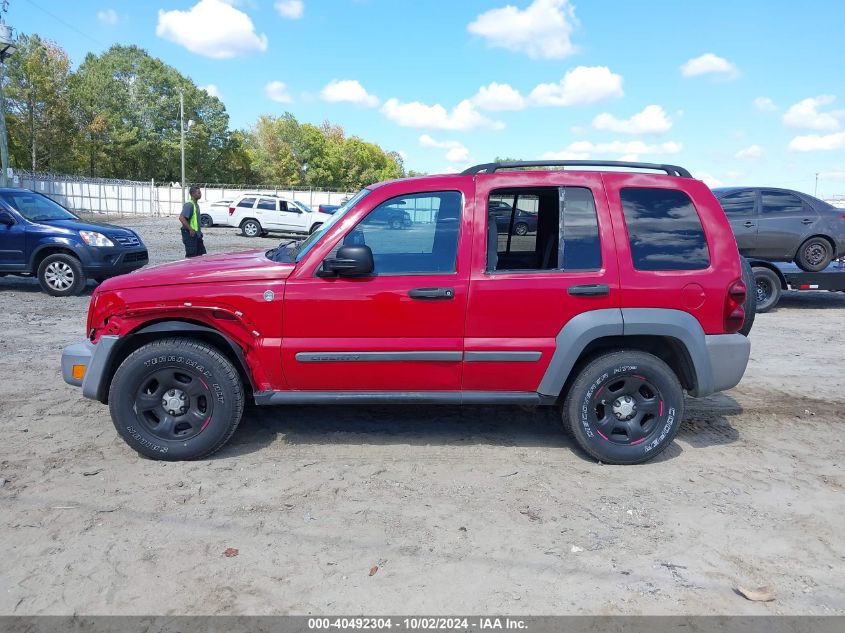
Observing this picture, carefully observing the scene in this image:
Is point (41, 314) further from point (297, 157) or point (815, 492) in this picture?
point (297, 157)

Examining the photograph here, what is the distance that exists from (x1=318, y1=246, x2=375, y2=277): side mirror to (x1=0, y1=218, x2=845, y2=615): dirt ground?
1.28 meters

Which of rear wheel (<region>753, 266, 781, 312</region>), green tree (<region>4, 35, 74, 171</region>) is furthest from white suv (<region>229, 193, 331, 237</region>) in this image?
green tree (<region>4, 35, 74, 171</region>)

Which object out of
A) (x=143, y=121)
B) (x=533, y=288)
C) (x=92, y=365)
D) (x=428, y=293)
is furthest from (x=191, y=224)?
(x=143, y=121)

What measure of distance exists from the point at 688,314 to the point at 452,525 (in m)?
2.09

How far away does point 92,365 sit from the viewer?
13.7 feet

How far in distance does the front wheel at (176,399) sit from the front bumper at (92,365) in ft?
0.39

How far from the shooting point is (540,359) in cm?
420

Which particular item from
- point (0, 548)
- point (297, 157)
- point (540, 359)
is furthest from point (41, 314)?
point (297, 157)

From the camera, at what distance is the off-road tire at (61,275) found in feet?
33.9

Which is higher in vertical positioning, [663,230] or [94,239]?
[663,230]

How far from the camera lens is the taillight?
4262mm

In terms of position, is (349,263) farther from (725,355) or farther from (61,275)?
(61,275)

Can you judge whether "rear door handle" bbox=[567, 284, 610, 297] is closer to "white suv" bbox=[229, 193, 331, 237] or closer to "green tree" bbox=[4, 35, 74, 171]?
"white suv" bbox=[229, 193, 331, 237]

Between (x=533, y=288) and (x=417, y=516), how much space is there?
1606 mm
